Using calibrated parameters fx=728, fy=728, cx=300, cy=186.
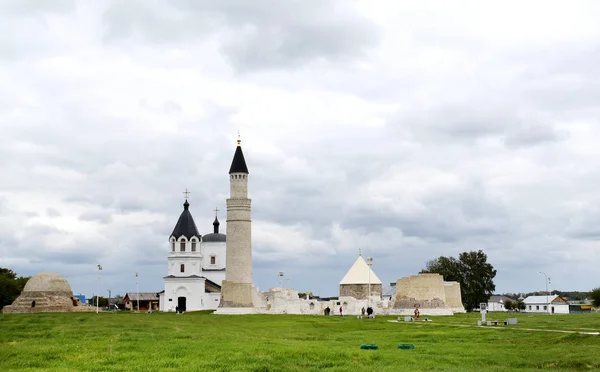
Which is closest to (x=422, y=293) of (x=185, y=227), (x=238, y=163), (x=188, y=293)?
(x=238, y=163)

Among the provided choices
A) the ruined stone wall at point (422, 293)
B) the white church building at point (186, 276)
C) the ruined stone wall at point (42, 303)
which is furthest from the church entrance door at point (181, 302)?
the ruined stone wall at point (422, 293)

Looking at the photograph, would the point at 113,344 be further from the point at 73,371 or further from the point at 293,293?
the point at 293,293

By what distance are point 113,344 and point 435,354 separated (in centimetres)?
1024

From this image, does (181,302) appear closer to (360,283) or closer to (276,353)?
(360,283)

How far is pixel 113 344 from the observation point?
77.1ft

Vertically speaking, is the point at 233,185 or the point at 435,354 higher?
the point at 233,185

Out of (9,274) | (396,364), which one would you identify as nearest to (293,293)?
(9,274)

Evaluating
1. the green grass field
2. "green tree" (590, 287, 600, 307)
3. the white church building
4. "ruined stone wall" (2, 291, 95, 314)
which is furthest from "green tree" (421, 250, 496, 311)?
the green grass field

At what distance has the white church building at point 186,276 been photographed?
7931cm

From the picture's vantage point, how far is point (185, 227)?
83.2 m

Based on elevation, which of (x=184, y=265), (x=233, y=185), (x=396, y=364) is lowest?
(x=396, y=364)

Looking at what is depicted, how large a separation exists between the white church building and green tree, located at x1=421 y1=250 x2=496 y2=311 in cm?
2932

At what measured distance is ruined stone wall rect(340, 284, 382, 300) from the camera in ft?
247

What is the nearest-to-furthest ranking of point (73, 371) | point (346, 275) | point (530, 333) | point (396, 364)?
point (73, 371), point (396, 364), point (530, 333), point (346, 275)
